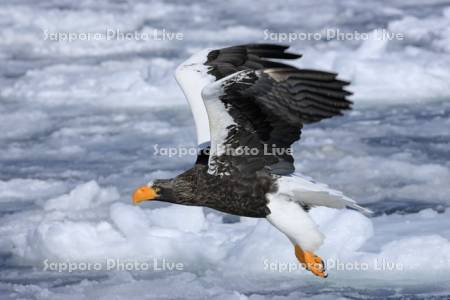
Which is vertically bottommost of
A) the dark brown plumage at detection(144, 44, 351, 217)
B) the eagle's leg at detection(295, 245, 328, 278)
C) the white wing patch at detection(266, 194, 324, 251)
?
the eagle's leg at detection(295, 245, 328, 278)

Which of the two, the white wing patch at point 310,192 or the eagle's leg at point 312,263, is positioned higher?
the white wing patch at point 310,192

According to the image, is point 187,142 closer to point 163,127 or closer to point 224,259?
point 163,127

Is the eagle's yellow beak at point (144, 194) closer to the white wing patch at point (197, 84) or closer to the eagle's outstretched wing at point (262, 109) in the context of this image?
the eagle's outstretched wing at point (262, 109)

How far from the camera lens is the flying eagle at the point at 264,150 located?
686 cm

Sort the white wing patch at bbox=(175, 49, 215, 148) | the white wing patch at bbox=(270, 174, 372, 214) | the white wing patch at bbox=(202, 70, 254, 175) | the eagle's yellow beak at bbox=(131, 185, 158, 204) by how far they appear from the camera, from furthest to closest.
A: the white wing patch at bbox=(175, 49, 215, 148) → the eagle's yellow beak at bbox=(131, 185, 158, 204) → the white wing patch at bbox=(270, 174, 372, 214) → the white wing patch at bbox=(202, 70, 254, 175)

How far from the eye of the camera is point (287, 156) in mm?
7367

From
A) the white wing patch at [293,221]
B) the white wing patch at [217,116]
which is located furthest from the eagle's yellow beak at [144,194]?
the white wing patch at [293,221]

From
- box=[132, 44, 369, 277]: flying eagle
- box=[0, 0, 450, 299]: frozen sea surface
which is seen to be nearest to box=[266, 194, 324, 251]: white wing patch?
box=[132, 44, 369, 277]: flying eagle

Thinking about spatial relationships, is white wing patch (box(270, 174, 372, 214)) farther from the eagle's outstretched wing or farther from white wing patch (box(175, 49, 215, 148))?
white wing patch (box(175, 49, 215, 148))

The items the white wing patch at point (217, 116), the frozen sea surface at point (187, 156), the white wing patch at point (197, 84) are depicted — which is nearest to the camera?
the white wing patch at point (217, 116)

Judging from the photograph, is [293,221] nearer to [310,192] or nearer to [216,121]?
[310,192]

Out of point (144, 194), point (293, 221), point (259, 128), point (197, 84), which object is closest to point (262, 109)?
point (259, 128)

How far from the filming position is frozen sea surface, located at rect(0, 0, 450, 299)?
9539 mm

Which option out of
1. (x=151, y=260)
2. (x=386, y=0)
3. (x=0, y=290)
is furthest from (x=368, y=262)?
(x=386, y=0)
